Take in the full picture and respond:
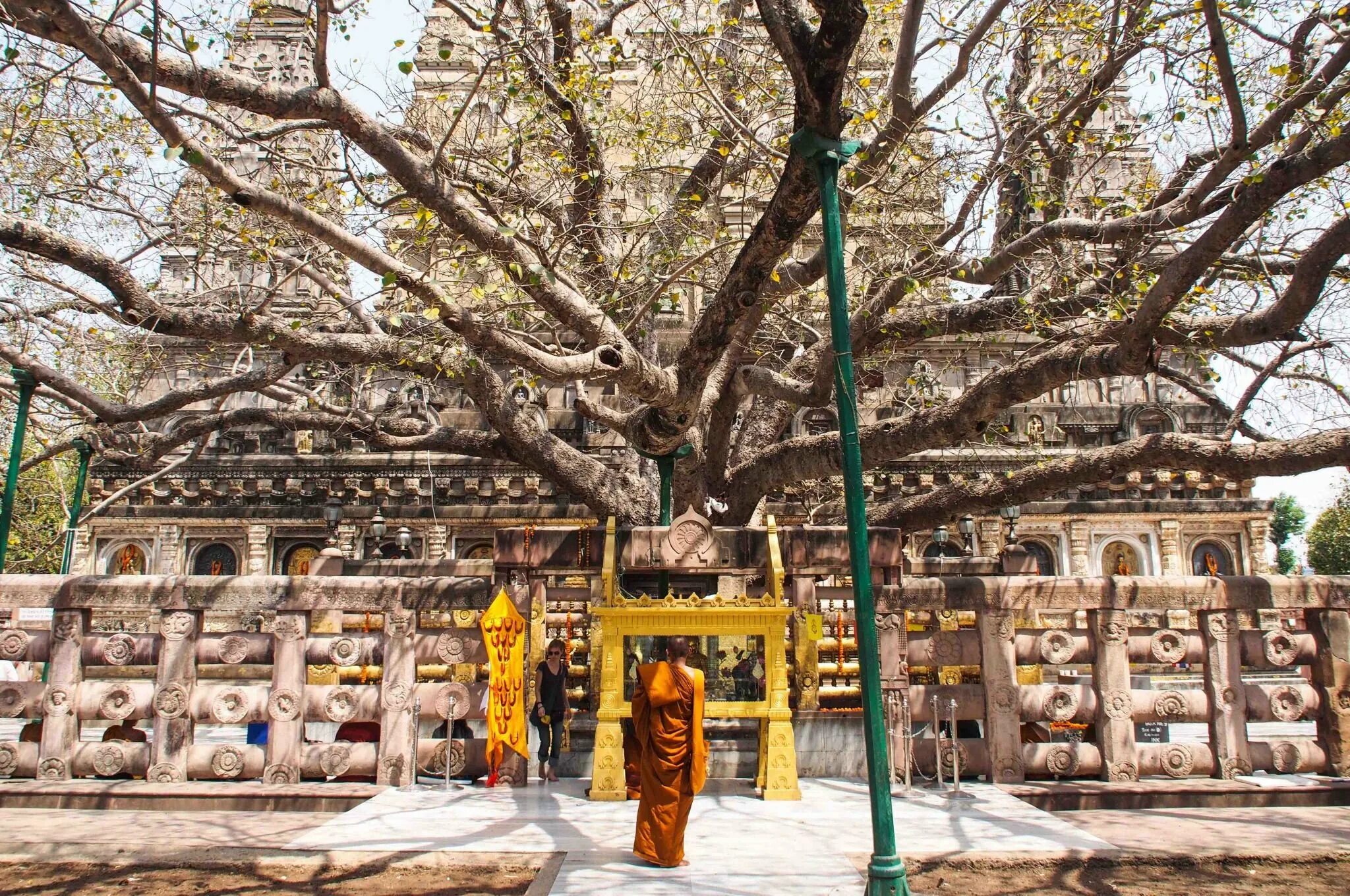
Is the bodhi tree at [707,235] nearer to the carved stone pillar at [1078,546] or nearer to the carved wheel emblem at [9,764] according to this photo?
the carved wheel emblem at [9,764]

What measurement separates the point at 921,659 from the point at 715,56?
7868mm

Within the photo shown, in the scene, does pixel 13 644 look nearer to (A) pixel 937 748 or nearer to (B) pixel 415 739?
(B) pixel 415 739

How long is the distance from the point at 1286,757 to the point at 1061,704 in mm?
2205

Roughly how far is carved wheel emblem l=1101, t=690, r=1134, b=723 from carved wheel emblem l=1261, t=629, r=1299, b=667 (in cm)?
152

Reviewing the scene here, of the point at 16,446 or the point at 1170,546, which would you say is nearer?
the point at 16,446

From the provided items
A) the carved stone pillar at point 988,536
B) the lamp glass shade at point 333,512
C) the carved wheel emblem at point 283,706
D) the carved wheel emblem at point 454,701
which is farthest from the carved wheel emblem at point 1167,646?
the carved stone pillar at point 988,536

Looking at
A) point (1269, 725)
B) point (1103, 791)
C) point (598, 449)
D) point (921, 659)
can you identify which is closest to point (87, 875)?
point (921, 659)

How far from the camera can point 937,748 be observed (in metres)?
8.30

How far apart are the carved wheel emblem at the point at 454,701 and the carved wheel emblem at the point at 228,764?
1.87m

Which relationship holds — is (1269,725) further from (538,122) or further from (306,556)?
(306,556)

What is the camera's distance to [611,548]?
8.86 metres

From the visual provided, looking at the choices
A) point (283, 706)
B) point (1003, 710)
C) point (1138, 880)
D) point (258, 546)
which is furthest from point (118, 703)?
point (258, 546)

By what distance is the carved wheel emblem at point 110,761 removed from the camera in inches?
331

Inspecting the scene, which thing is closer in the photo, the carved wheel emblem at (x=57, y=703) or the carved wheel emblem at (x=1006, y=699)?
the carved wheel emblem at (x=57, y=703)
